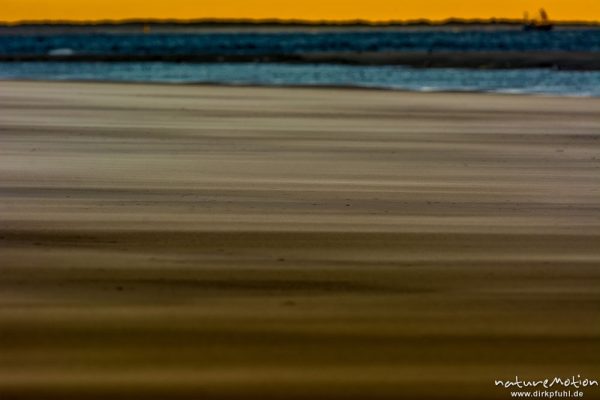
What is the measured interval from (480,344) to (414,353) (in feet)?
0.69

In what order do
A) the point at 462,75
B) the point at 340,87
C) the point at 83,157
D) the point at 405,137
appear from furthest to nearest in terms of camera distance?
the point at 462,75 → the point at 340,87 → the point at 405,137 → the point at 83,157

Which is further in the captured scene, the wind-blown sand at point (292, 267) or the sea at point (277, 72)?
the sea at point (277, 72)

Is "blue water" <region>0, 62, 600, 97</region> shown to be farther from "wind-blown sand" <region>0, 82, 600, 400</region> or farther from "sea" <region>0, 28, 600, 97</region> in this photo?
"wind-blown sand" <region>0, 82, 600, 400</region>

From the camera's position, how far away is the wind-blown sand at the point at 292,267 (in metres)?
2.94

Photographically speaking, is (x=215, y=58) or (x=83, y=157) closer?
(x=83, y=157)

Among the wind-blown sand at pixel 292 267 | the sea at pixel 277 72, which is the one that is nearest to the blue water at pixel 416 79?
the sea at pixel 277 72

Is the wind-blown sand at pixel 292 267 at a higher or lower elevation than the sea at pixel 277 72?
lower

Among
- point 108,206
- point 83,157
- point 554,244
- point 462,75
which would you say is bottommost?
point 554,244

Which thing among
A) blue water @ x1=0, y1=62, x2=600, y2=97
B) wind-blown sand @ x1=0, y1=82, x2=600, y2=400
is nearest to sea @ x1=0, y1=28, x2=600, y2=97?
blue water @ x1=0, y1=62, x2=600, y2=97

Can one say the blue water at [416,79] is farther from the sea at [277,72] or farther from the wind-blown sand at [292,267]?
the wind-blown sand at [292,267]

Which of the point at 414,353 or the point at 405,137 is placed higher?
the point at 405,137

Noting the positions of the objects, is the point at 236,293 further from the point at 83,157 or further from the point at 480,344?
the point at 83,157

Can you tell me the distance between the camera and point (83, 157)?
23.2ft

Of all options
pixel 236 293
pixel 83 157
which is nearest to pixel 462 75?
pixel 83 157
